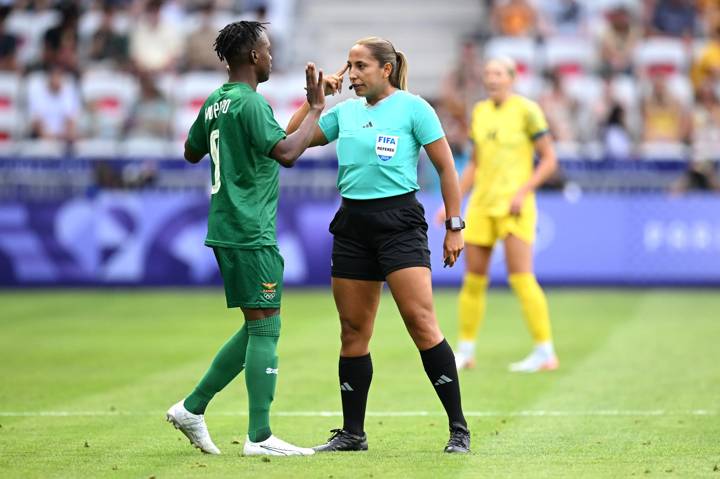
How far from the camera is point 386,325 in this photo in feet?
50.9

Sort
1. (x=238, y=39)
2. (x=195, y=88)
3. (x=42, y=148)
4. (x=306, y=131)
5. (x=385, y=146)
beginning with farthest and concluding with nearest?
(x=195, y=88) < (x=42, y=148) < (x=385, y=146) < (x=238, y=39) < (x=306, y=131)

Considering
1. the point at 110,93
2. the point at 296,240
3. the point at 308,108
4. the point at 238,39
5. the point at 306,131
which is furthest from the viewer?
the point at 110,93

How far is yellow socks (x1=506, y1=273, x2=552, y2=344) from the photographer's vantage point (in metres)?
11.9

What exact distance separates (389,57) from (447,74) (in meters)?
16.9

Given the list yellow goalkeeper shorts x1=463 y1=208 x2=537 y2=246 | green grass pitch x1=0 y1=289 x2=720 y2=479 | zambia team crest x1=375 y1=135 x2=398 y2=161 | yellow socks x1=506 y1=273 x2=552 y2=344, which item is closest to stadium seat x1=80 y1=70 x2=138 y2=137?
green grass pitch x1=0 y1=289 x2=720 y2=479

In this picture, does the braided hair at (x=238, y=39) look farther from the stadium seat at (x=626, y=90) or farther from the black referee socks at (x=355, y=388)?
the stadium seat at (x=626, y=90)

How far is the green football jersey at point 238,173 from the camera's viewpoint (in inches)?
290

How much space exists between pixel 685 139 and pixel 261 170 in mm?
15500

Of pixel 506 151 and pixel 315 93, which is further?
pixel 506 151

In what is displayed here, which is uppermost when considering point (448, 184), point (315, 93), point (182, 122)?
point (315, 93)

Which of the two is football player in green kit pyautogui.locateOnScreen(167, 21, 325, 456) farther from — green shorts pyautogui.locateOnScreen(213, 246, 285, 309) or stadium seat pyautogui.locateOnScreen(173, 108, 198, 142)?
stadium seat pyautogui.locateOnScreen(173, 108, 198, 142)

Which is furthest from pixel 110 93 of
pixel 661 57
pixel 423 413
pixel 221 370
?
pixel 221 370

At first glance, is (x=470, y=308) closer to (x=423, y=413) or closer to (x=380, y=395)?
(x=380, y=395)

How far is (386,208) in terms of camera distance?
25.1 feet
